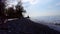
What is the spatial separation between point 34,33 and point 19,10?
103 feet

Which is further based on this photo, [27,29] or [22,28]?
[22,28]

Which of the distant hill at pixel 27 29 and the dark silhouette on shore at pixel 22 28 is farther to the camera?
the dark silhouette on shore at pixel 22 28

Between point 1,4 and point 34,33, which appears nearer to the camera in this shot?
point 34,33

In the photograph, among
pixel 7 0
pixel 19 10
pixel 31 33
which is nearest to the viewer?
pixel 31 33

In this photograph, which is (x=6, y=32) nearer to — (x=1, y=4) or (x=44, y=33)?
(x=44, y=33)

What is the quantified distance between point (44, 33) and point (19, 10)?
3135cm

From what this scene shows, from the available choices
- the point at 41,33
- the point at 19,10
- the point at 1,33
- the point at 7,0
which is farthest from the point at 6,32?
the point at 19,10

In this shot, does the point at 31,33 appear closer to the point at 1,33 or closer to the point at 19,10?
the point at 1,33

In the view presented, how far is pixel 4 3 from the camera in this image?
2669cm

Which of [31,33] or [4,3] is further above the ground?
[4,3]

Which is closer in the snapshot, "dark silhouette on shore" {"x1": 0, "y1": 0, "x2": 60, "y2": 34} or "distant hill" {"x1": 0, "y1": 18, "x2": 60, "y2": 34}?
"distant hill" {"x1": 0, "y1": 18, "x2": 60, "y2": 34}

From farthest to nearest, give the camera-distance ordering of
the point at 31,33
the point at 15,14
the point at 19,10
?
the point at 19,10, the point at 15,14, the point at 31,33

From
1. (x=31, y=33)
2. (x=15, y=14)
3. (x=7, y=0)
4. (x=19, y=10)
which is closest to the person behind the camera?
(x=31, y=33)

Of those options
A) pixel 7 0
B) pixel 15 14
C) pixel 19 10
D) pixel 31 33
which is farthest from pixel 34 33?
pixel 19 10
